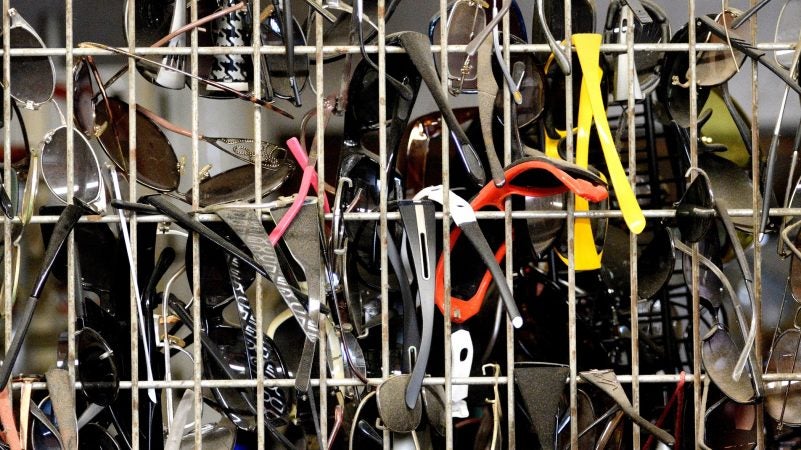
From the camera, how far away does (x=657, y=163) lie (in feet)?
3.16

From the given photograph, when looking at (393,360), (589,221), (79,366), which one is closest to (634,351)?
(589,221)

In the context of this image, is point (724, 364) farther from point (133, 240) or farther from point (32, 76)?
point (32, 76)

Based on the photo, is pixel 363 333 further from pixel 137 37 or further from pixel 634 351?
pixel 137 37

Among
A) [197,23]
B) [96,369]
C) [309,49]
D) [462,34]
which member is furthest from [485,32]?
[96,369]

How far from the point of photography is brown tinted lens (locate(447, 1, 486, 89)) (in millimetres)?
835

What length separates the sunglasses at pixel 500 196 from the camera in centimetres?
77

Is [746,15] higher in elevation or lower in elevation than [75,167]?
higher

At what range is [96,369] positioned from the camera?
82 centimetres

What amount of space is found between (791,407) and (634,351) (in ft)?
0.55

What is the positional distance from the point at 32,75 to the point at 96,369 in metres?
0.29

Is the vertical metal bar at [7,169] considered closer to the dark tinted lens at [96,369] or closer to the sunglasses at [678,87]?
the dark tinted lens at [96,369]

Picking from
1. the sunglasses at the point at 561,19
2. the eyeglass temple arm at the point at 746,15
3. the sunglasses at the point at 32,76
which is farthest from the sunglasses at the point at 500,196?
the sunglasses at the point at 32,76

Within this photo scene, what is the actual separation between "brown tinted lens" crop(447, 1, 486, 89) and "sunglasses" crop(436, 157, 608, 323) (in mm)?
107

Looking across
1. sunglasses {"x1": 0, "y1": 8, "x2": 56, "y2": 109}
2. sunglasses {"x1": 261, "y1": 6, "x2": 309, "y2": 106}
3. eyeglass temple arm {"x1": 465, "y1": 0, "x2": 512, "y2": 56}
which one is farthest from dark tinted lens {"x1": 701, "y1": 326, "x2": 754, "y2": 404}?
sunglasses {"x1": 0, "y1": 8, "x2": 56, "y2": 109}
